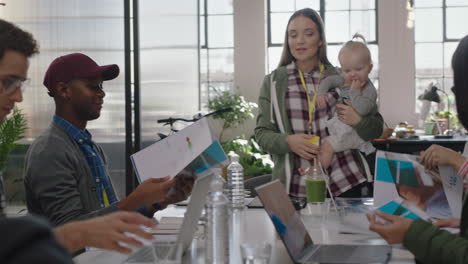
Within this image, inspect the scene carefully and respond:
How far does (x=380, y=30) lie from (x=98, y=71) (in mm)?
7977

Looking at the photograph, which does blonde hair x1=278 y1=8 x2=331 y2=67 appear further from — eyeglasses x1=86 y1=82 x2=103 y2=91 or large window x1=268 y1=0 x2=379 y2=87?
large window x1=268 y1=0 x2=379 y2=87

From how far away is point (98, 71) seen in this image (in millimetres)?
2045

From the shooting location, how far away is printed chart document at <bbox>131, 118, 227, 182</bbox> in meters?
1.73

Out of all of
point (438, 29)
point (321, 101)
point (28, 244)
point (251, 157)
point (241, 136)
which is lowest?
point (251, 157)

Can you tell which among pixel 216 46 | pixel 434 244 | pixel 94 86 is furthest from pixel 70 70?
pixel 216 46

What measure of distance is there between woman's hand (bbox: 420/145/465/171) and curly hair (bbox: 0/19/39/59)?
124cm

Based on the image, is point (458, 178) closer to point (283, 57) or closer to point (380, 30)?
point (283, 57)

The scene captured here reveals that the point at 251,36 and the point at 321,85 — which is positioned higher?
the point at 251,36

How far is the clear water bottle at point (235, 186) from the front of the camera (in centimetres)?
234

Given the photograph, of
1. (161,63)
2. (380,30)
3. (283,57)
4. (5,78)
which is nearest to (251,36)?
(380,30)

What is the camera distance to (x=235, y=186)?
7.91 ft

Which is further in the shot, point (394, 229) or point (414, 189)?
point (414, 189)

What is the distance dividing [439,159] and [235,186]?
0.89 meters

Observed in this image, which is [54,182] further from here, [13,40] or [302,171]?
[302,171]
